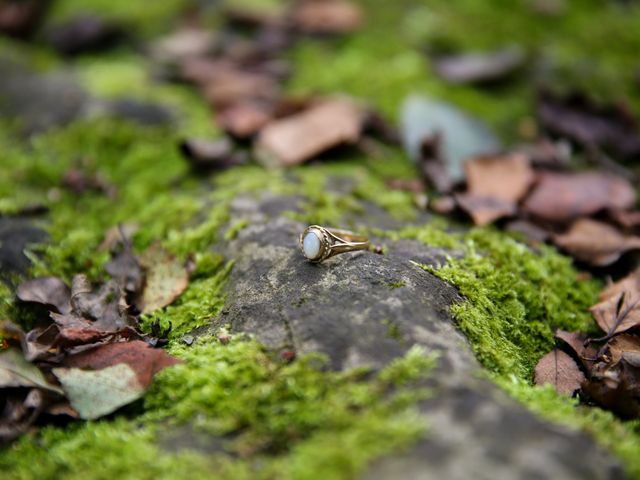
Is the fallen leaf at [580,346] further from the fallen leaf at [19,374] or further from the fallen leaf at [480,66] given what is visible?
the fallen leaf at [480,66]

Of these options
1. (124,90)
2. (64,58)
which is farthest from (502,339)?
→ (64,58)

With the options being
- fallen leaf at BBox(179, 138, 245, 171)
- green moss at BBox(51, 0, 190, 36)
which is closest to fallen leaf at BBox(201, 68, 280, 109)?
fallen leaf at BBox(179, 138, 245, 171)

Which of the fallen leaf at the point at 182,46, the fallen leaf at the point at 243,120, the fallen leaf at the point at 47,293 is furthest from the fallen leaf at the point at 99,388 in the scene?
the fallen leaf at the point at 182,46

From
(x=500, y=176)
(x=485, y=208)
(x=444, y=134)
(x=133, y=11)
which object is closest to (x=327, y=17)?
(x=133, y=11)

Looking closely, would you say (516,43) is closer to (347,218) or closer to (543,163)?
(543,163)

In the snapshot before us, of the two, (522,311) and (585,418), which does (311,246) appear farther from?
(585,418)

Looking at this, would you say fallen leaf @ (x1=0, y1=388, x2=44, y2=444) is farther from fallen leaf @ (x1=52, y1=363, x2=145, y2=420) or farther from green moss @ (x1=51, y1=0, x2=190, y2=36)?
green moss @ (x1=51, y1=0, x2=190, y2=36)

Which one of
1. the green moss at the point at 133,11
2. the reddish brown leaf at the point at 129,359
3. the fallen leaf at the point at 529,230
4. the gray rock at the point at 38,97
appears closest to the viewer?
the reddish brown leaf at the point at 129,359
